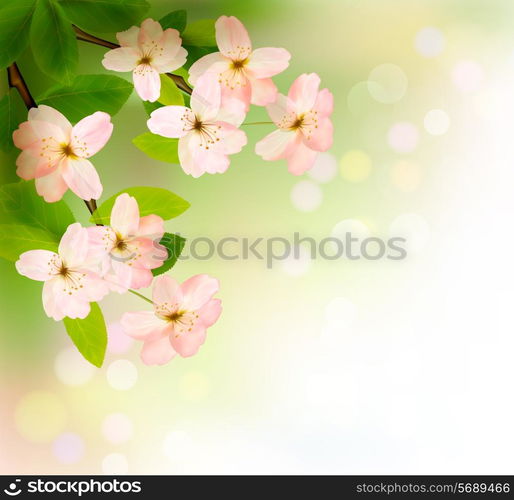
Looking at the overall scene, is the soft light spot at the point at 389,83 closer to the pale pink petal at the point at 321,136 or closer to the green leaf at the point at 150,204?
the pale pink petal at the point at 321,136

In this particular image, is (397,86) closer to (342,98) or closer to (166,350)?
(342,98)

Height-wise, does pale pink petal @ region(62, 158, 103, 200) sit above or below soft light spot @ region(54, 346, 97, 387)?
above

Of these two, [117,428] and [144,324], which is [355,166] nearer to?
[144,324]

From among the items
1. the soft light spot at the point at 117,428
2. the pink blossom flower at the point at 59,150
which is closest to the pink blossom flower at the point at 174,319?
the soft light spot at the point at 117,428

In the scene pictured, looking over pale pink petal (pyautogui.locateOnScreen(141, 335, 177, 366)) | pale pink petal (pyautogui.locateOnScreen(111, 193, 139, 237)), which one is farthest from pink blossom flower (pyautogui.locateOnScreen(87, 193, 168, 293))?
pale pink petal (pyautogui.locateOnScreen(141, 335, 177, 366))

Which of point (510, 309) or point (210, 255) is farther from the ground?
point (210, 255)

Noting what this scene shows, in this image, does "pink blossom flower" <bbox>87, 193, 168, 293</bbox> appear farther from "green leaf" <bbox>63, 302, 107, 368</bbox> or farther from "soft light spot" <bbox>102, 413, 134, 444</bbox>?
"soft light spot" <bbox>102, 413, 134, 444</bbox>

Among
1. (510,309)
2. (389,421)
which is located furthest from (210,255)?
(510,309)
